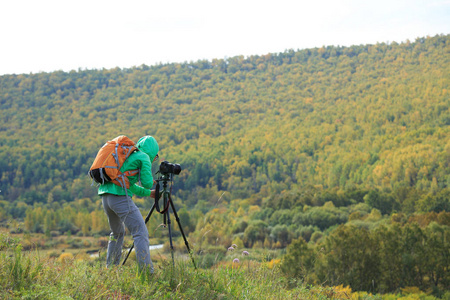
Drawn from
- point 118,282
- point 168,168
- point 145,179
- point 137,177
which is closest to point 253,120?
point 168,168

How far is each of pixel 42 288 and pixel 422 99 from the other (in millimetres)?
114933

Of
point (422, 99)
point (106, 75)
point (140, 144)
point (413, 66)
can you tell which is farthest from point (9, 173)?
point (413, 66)

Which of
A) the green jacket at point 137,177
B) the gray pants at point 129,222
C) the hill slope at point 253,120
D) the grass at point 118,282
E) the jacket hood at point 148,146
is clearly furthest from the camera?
the hill slope at point 253,120

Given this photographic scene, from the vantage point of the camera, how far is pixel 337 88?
5748 inches

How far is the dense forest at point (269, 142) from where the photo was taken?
4972cm

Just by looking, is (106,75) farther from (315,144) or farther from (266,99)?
(315,144)

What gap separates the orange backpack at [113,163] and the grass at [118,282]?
28.0 inches

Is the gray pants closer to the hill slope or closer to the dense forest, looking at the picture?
the dense forest

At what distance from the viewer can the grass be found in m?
3.02

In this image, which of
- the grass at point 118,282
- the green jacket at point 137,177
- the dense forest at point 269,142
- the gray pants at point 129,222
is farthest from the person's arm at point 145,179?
the dense forest at point 269,142

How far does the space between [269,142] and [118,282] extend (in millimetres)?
108029

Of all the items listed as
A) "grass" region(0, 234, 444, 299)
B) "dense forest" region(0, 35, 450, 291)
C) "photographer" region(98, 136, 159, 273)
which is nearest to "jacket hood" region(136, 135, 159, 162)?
"photographer" region(98, 136, 159, 273)

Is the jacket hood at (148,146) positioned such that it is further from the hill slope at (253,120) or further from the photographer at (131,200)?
the hill slope at (253,120)

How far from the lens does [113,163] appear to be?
3.91 meters
